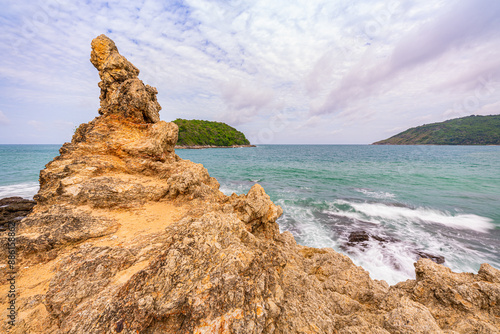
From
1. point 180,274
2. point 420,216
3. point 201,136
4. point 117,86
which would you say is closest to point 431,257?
point 420,216

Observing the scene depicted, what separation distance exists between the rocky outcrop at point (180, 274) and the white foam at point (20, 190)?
21.0 m

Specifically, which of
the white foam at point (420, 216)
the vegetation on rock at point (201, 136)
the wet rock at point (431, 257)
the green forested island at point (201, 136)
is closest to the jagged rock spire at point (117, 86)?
the white foam at point (420, 216)

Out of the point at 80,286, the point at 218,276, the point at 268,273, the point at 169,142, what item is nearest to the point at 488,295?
the point at 268,273

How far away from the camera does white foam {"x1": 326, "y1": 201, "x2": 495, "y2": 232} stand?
48.7 feet

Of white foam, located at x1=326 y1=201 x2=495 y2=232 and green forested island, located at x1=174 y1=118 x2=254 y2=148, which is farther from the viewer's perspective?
green forested island, located at x1=174 y1=118 x2=254 y2=148

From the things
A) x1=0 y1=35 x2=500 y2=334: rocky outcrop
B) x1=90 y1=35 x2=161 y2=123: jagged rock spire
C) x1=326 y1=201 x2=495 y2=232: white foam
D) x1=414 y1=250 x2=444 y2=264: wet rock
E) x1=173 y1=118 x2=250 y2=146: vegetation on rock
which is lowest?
x1=414 y1=250 x2=444 y2=264: wet rock

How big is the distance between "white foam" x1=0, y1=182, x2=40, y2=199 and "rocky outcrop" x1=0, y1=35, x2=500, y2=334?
2101 cm

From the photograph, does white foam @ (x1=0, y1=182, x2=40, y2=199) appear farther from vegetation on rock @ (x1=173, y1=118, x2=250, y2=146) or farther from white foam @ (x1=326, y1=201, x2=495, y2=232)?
vegetation on rock @ (x1=173, y1=118, x2=250, y2=146)

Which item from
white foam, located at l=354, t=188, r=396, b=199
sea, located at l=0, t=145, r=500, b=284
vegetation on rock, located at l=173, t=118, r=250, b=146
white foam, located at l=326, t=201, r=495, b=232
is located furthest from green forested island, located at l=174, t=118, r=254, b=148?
white foam, located at l=326, t=201, r=495, b=232

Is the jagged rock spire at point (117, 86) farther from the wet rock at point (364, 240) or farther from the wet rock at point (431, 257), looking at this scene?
the wet rock at point (431, 257)

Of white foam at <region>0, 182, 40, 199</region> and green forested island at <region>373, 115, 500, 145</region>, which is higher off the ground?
green forested island at <region>373, 115, 500, 145</region>

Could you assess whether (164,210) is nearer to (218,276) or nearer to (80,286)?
(80,286)

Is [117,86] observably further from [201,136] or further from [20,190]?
[201,136]

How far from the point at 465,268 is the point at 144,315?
15271 mm
